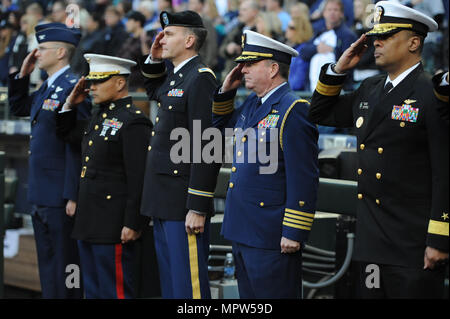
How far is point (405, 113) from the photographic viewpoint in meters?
3.85

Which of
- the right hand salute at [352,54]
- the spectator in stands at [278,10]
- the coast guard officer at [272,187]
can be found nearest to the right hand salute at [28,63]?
the coast guard officer at [272,187]

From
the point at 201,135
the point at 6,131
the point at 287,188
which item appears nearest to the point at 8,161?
the point at 6,131

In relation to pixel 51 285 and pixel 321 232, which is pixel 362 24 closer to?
pixel 321 232

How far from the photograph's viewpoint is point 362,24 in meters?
8.80

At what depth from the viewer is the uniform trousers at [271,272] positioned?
172 inches

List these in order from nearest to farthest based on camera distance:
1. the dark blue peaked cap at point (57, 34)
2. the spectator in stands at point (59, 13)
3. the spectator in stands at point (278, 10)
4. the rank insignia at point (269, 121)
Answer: the rank insignia at point (269, 121), the dark blue peaked cap at point (57, 34), the spectator in stands at point (278, 10), the spectator in stands at point (59, 13)

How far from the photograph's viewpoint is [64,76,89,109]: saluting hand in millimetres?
5750

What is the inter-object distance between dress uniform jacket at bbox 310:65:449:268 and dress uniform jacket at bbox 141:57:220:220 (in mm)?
1189

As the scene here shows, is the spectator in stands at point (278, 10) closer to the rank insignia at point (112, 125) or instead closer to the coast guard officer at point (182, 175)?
the rank insignia at point (112, 125)

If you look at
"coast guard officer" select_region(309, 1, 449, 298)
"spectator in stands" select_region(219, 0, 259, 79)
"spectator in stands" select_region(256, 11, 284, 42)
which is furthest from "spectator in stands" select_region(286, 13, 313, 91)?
"coast guard officer" select_region(309, 1, 449, 298)

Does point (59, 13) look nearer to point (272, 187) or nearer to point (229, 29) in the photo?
point (229, 29)

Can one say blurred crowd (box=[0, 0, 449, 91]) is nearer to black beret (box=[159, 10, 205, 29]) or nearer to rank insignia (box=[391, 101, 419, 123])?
black beret (box=[159, 10, 205, 29])

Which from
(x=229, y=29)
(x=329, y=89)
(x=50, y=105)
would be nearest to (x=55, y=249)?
(x=50, y=105)

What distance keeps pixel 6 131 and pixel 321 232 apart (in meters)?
4.77
